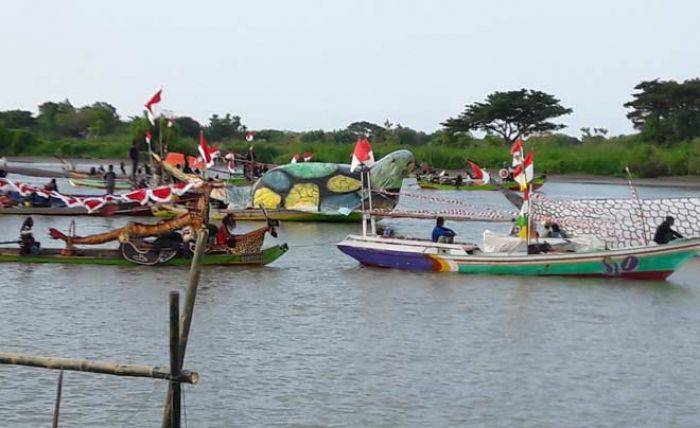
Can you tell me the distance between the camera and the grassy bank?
69438 mm

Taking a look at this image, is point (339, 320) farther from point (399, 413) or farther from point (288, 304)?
point (399, 413)

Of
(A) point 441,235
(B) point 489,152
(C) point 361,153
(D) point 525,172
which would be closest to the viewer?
(D) point 525,172

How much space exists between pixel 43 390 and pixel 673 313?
1197cm

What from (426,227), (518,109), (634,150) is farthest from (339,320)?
(518,109)

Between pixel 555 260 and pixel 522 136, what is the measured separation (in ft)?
185

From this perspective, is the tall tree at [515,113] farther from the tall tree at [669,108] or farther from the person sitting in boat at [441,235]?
the person sitting in boat at [441,235]

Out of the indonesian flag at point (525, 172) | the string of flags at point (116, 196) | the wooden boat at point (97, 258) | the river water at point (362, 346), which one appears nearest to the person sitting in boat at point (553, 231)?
the indonesian flag at point (525, 172)

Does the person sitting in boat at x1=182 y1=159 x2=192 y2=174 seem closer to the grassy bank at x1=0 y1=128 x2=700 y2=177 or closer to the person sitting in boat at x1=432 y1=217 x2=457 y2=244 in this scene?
the person sitting in boat at x1=432 y1=217 x2=457 y2=244

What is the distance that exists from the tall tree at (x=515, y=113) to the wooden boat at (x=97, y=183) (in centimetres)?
Answer: 3661

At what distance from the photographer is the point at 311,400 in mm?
14906

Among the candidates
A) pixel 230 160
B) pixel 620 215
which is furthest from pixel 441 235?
pixel 230 160

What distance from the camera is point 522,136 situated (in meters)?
79.2

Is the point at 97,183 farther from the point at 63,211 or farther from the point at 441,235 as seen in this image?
the point at 441,235

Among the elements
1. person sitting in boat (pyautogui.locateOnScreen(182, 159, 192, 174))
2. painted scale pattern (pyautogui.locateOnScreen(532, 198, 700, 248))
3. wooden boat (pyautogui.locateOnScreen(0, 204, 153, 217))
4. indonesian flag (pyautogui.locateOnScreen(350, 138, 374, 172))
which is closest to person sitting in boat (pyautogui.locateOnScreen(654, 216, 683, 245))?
painted scale pattern (pyautogui.locateOnScreen(532, 198, 700, 248))
